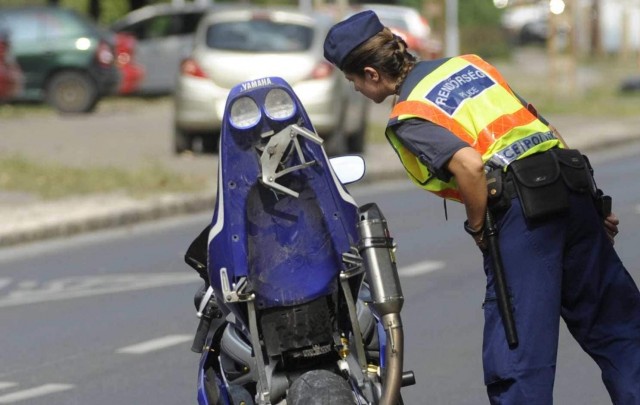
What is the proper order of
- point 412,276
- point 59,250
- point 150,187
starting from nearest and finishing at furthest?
1. point 412,276
2. point 59,250
3. point 150,187

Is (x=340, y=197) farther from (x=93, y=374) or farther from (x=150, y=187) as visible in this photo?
(x=150, y=187)

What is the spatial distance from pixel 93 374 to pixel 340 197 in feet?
11.1

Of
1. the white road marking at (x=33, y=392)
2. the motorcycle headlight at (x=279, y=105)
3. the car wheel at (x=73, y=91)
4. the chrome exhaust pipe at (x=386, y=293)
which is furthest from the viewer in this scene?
the car wheel at (x=73, y=91)

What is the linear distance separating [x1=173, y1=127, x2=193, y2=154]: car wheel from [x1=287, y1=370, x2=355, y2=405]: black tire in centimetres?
1506

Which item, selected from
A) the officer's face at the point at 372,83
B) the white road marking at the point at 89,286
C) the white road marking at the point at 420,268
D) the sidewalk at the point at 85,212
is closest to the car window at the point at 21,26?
the sidewalk at the point at 85,212

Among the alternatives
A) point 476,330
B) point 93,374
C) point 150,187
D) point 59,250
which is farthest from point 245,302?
point 150,187

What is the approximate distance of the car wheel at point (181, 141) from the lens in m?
20.4

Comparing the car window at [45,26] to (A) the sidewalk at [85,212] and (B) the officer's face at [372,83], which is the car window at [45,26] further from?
(B) the officer's face at [372,83]

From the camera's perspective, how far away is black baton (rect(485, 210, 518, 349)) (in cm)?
545

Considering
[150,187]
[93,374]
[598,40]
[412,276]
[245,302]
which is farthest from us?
[598,40]

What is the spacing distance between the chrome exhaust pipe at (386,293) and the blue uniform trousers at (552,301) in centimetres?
40

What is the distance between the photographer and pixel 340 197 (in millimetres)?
5555

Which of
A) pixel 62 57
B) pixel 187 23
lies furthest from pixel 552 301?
pixel 187 23

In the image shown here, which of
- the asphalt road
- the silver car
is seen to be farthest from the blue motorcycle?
the silver car
